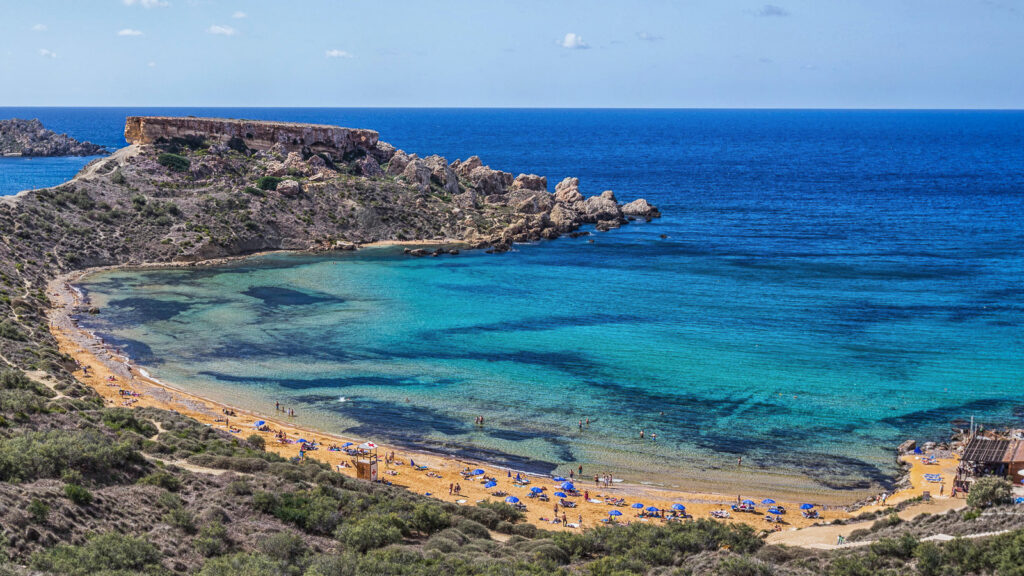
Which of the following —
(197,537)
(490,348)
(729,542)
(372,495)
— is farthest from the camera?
(490,348)

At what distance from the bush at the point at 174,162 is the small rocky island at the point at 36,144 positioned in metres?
86.0

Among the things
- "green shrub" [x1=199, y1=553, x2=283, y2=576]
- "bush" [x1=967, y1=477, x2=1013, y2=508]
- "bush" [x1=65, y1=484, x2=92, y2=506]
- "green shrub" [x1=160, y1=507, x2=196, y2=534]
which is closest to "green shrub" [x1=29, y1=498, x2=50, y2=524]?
"bush" [x1=65, y1=484, x2=92, y2=506]

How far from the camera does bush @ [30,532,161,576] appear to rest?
2008cm

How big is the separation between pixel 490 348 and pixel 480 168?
6189 cm

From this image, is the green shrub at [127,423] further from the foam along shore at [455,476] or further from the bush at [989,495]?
the bush at [989,495]

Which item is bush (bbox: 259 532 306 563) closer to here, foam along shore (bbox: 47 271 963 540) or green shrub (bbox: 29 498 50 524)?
green shrub (bbox: 29 498 50 524)

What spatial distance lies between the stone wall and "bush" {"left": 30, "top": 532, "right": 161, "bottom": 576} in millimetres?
93905

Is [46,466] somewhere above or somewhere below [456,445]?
above

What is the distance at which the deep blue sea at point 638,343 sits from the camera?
145 ft

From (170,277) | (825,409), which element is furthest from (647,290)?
(170,277)

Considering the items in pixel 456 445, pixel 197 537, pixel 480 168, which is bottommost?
pixel 456 445

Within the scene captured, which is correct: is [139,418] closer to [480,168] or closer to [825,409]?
[825,409]

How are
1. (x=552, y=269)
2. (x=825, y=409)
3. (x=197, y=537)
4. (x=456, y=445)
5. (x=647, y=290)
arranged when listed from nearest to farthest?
(x=197, y=537) < (x=456, y=445) < (x=825, y=409) < (x=647, y=290) < (x=552, y=269)

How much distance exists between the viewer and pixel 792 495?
3784 cm
